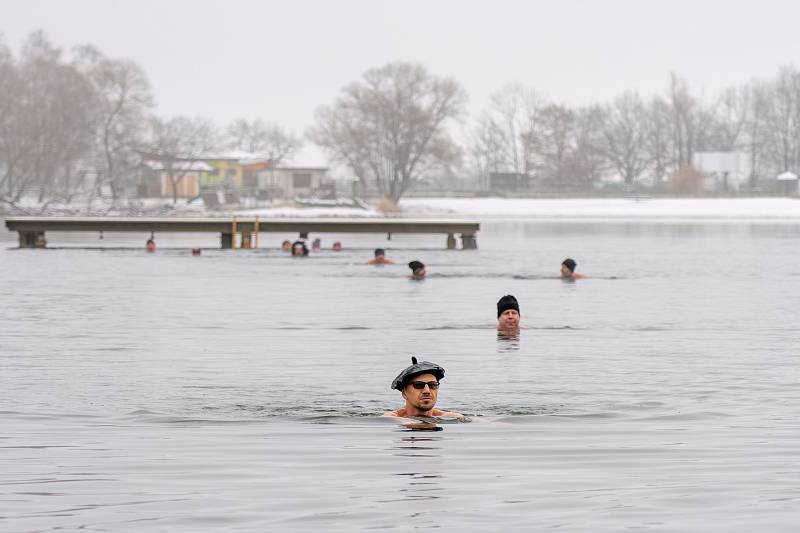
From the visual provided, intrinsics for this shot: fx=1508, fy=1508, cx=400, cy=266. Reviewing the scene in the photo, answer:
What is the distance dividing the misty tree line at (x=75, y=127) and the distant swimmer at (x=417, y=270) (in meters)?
80.6

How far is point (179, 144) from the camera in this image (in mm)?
162000

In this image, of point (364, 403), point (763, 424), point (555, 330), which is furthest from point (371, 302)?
point (763, 424)

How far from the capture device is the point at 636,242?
73.6 metres

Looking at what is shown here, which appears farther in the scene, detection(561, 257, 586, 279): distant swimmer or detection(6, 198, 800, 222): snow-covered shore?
detection(6, 198, 800, 222): snow-covered shore

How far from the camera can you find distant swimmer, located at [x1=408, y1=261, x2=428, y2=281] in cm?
3922

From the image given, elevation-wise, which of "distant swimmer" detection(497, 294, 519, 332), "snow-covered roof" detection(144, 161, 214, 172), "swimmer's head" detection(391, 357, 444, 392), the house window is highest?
"snow-covered roof" detection(144, 161, 214, 172)

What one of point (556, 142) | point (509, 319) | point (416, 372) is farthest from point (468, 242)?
point (556, 142)

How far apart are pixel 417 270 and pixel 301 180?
12069cm

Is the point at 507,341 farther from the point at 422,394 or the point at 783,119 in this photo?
the point at 783,119

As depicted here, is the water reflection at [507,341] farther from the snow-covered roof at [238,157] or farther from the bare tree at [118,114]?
the snow-covered roof at [238,157]

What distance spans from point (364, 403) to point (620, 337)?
30.7 ft

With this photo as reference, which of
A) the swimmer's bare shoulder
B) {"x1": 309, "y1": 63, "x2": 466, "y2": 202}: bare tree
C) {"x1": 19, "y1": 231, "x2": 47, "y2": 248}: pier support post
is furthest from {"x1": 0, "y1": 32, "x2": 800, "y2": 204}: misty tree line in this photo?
the swimmer's bare shoulder

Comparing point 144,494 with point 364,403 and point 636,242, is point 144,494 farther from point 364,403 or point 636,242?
point 636,242

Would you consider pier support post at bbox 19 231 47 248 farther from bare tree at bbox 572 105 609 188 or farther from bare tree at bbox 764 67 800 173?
bare tree at bbox 764 67 800 173
